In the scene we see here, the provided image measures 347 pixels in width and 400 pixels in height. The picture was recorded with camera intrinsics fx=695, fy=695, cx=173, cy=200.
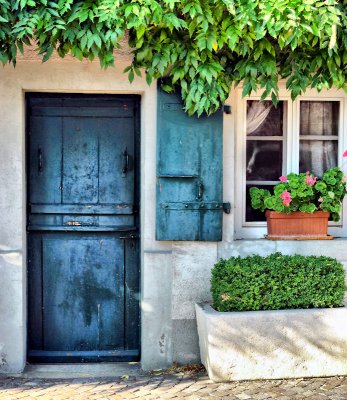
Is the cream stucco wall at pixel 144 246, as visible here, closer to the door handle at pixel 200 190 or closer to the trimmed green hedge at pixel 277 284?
the door handle at pixel 200 190

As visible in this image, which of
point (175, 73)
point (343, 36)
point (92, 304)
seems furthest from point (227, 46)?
point (92, 304)

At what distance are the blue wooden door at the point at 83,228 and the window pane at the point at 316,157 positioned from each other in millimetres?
1559

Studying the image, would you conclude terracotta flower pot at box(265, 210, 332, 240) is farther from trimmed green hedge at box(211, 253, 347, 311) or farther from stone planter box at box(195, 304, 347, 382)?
stone planter box at box(195, 304, 347, 382)

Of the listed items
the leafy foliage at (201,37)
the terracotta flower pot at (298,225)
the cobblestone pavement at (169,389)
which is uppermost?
the leafy foliage at (201,37)

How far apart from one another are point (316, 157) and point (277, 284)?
1429 mm

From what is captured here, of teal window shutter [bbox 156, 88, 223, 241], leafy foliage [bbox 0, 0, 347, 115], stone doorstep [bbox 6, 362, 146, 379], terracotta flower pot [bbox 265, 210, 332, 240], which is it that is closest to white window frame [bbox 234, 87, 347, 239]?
terracotta flower pot [bbox 265, 210, 332, 240]

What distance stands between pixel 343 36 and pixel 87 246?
286 cm

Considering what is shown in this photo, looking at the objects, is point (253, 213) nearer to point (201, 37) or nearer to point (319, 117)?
point (319, 117)

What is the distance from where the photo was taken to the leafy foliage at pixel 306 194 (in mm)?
6086

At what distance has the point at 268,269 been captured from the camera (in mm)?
5688

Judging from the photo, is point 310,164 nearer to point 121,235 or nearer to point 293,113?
point 293,113

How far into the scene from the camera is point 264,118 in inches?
253

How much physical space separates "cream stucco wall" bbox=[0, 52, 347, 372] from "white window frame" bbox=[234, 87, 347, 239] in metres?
0.11

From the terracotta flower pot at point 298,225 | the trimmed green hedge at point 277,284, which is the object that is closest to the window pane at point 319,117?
the terracotta flower pot at point 298,225
